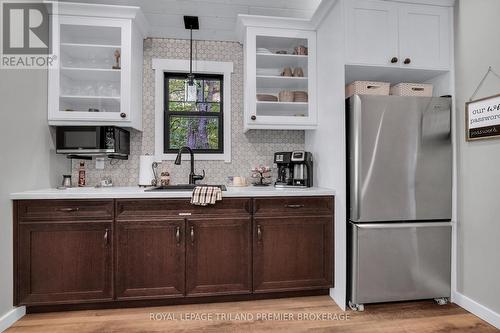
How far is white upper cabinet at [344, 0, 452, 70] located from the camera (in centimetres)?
231

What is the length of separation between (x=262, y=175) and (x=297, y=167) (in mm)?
417

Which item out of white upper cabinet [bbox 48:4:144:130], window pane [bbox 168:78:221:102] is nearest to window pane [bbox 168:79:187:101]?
window pane [bbox 168:78:221:102]

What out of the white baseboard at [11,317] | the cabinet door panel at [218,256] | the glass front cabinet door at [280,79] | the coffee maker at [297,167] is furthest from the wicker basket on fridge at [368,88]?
the white baseboard at [11,317]

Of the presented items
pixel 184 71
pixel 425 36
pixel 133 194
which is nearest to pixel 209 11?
pixel 184 71

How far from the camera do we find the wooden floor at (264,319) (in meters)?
2.03

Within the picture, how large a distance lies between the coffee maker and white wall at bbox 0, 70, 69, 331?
6.83 ft

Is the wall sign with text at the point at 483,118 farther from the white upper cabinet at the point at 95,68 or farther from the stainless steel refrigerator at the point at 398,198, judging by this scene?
the white upper cabinet at the point at 95,68

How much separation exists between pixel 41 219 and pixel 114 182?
32.4 inches

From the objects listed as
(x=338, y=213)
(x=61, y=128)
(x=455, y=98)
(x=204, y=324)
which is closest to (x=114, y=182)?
(x=61, y=128)

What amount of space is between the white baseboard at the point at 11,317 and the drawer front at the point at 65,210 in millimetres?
672

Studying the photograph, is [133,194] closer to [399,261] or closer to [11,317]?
[11,317]

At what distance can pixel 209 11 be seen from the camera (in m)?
2.68

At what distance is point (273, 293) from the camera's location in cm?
248

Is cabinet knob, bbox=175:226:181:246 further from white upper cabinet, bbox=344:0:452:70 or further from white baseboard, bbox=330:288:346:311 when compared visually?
white upper cabinet, bbox=344:0:452:70
